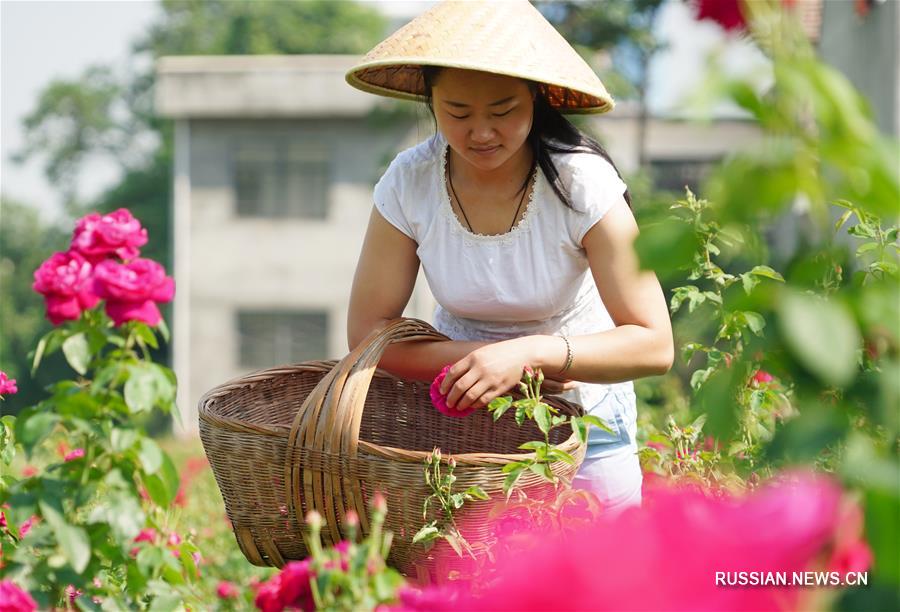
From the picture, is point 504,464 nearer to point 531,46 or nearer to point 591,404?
point 591,404

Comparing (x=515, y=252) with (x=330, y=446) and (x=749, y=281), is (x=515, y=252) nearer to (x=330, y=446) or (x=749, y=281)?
(x=749, y=281)

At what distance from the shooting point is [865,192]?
2.55 feet

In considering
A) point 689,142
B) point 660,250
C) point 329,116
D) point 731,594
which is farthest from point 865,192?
point 689,142

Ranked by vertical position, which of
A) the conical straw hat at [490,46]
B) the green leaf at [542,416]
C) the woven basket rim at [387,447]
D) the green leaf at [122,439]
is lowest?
the woven basket rim at [387,447]

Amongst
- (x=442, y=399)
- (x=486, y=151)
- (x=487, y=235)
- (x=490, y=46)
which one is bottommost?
(x=442, y=399)

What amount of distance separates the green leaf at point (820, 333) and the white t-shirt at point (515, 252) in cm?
125

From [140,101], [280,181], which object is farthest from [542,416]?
[140,101]

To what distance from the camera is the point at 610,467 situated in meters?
2.11

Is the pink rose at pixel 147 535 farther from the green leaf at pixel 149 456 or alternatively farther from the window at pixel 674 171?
the window at pixel 674 171

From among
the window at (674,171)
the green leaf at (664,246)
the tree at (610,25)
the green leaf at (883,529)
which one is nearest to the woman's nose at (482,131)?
the green leaf at (664,246)

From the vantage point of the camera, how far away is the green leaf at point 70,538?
1.14m

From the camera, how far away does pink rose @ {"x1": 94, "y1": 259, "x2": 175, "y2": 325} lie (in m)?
1.16

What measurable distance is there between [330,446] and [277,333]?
1588 cm

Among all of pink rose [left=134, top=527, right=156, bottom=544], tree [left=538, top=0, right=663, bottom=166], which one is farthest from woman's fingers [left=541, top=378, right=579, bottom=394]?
tree [left=538, top=0, right=663, bottom=166]
